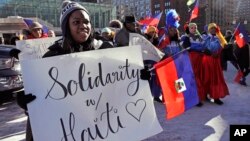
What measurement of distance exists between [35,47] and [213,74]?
11.2ft

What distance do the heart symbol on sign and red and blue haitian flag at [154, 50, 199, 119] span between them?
1.69 ft

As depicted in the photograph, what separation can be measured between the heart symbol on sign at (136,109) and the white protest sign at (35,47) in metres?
2.70

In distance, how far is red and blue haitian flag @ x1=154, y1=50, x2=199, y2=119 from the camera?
10.7 feet

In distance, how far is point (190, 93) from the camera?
3.47m

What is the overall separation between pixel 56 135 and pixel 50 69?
42 cm

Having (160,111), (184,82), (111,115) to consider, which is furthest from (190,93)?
(160,111)

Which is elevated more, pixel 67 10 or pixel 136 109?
pixel 67 10

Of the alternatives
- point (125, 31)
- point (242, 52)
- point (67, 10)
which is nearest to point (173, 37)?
point (125, 31)

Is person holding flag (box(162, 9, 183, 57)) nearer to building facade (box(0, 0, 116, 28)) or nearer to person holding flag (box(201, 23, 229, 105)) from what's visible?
person holding flag (box(201, 23, 229, 105))

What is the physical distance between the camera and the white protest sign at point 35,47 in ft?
17.0

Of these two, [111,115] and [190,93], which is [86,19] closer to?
[111,115]

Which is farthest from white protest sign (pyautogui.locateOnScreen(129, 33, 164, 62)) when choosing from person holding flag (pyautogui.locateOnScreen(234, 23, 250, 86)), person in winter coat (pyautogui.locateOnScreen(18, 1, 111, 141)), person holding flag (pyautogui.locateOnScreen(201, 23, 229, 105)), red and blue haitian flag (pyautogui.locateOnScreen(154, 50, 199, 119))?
person holding flag (pyautogui.locateOnScreen(234, 23, 250, 86))

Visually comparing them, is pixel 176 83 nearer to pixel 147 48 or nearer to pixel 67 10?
pixel 147 48

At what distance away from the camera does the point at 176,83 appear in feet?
11.1
